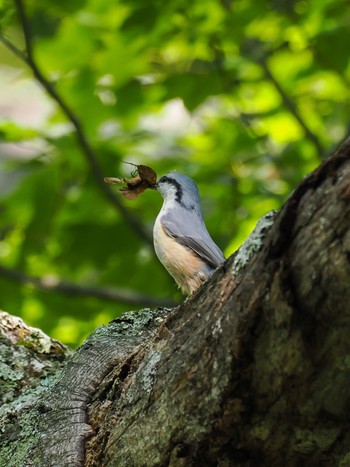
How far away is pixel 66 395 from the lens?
8.75 ft

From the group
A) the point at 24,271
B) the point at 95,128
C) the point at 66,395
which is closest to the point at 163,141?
the point at 95,128

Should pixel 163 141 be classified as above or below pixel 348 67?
above

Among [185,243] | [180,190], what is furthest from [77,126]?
[185,243]

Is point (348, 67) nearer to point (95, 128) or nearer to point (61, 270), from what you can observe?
point (95, 128)

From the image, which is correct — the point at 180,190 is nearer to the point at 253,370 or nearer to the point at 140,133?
the point at 140,133

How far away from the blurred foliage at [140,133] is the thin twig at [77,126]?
0.55ft

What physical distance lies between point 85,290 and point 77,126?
43.4 inches

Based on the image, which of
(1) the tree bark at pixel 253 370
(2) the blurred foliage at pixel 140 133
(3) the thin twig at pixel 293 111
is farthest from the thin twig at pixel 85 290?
(1) the tree bark at pixel 253 370

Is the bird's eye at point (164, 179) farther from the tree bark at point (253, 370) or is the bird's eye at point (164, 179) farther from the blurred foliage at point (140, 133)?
the tree bark at point (253, 370)

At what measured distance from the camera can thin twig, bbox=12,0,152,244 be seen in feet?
16.4

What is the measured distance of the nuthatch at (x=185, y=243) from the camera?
4.39 metres

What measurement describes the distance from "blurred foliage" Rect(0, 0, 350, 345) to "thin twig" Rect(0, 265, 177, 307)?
0.11m

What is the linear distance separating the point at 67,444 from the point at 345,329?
104cm

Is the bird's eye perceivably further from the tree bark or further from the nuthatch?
the tree bark
